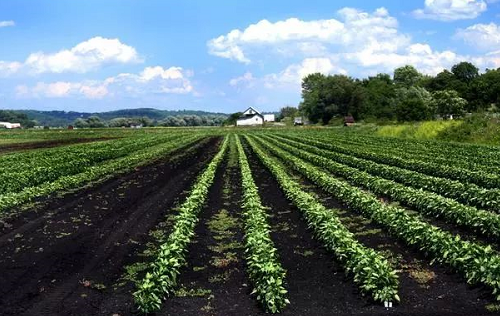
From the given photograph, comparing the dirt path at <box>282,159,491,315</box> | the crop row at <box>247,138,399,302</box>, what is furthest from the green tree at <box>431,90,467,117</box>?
the dirt path at <box>282,159,491,315</box>

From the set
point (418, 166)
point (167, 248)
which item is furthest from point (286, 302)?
point (418, 166)

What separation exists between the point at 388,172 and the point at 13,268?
51.0 feet

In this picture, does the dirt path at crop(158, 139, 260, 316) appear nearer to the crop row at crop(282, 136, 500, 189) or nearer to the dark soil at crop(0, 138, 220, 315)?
the dark soil at crop(0, 138, 220, 315)

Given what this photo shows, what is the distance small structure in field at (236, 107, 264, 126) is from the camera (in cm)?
14712

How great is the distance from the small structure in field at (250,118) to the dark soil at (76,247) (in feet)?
417

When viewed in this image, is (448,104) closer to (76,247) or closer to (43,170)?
(43,170)

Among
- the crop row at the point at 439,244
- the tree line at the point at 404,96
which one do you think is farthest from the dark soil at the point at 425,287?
the tree line at the point at 404,96

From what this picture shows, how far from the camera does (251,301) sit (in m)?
8.36

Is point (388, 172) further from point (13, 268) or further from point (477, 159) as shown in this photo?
point (13, 268)

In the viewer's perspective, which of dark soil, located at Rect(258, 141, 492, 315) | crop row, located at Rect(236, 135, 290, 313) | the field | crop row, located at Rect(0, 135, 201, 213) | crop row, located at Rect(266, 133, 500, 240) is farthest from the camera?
crop row, located at Rect(0, 135, 201, 213)

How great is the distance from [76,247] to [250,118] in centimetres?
14000

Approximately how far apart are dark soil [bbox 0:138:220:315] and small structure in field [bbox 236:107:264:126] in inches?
4998

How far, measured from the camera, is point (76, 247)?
11641 millimetres

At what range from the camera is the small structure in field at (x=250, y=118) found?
14712 centimetres
